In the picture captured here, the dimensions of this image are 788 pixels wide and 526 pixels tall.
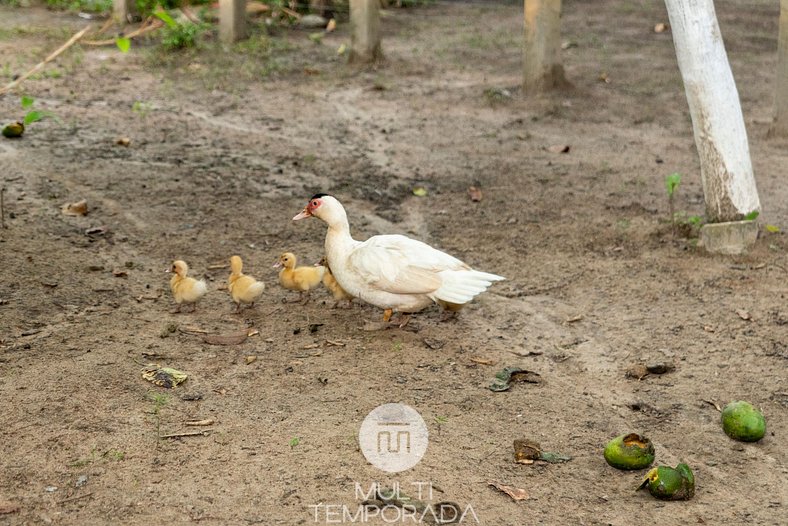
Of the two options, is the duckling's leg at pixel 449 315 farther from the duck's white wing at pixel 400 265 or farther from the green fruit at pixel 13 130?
the green fruit at pixel 13 130

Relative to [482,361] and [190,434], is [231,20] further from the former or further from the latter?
[190,434]

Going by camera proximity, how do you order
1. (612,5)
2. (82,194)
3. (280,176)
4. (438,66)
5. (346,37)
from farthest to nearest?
(612,5) < (346,37) < (438,66) < (280,176) < (82,194)

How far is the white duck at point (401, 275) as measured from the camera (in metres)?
5.32

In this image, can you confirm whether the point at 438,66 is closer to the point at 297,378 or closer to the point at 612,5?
the point at 612,5

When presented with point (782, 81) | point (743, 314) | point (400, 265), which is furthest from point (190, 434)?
point (782, 81)

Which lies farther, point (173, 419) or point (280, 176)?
point (280, 176)

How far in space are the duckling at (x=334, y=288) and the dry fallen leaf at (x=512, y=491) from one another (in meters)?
1.99

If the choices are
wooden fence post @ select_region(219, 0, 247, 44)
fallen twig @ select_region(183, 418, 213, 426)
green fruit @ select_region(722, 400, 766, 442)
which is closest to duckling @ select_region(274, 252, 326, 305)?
fallen twig @ select_region(183, 418, 213, 426)

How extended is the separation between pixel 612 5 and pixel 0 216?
11.7 m

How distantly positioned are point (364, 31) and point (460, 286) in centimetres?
674

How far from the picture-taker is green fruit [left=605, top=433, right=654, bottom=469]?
165 inches

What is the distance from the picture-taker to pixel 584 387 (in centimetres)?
507

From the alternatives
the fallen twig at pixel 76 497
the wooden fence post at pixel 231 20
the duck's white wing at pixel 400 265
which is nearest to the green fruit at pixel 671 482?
the duck's white wing at pixel 400 265

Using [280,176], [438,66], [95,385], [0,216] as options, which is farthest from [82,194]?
[438,66]
